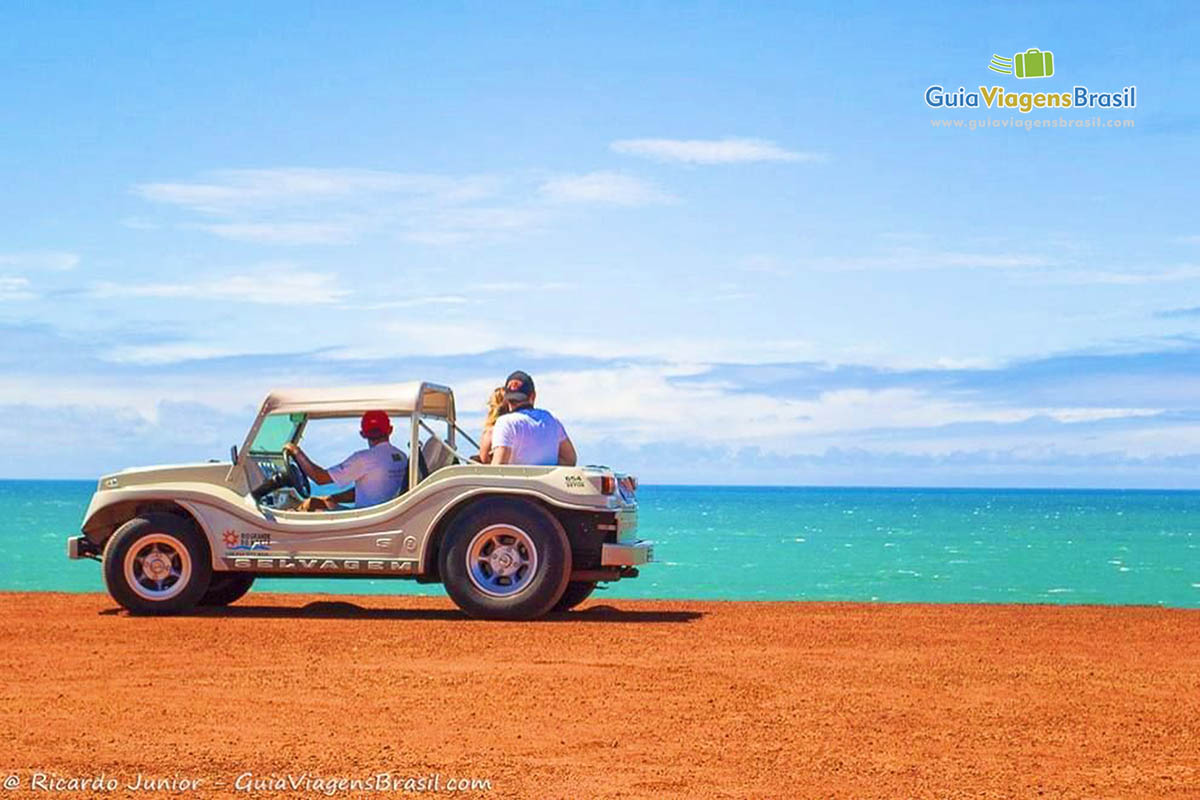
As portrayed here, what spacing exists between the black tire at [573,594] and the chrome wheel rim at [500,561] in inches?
36.9

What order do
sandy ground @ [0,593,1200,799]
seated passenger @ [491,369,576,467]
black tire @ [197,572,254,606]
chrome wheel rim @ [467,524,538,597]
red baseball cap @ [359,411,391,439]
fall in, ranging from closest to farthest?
sandy ground @ [0,593,1200,799]
chrome wheel rim @ [467,524,538,597]
seated passenger @ [491,369,576,467]
red baseball cap @ [359,411,391,439]
black tire @ [197,572,254,606]

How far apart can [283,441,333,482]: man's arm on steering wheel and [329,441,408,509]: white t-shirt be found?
10cm

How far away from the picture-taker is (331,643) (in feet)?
39.8

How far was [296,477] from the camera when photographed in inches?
593

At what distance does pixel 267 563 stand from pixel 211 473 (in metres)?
0.99

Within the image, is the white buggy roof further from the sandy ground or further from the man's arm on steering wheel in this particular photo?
the sandy ground

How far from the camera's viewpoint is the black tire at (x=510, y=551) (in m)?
13.9

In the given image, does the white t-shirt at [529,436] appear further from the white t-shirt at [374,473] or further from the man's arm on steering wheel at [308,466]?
the man's arm on steering wheel at [308,466]

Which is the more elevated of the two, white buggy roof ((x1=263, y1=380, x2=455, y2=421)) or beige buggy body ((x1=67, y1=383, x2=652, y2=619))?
white buggy roof ((x1=263, y1=380, x2=455, y2=421))

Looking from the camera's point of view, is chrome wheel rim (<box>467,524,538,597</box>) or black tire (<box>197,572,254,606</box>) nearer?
chrome wheel rim (<box>467,524,538,597</box>)

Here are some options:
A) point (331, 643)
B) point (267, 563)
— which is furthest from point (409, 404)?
point (331, 643)

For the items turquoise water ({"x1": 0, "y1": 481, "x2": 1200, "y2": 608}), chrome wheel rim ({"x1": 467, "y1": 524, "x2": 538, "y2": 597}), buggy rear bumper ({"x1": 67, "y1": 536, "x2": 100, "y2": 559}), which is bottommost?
turquoise water ({"x1": 0, "y1": 481, "x2": 1200, "y2": 608})

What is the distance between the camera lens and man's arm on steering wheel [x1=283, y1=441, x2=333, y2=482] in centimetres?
1477

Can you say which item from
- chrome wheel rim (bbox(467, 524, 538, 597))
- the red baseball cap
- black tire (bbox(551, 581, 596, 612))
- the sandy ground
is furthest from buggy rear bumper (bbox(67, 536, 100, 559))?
black tire (bbox(551, 581, 596, 612))
